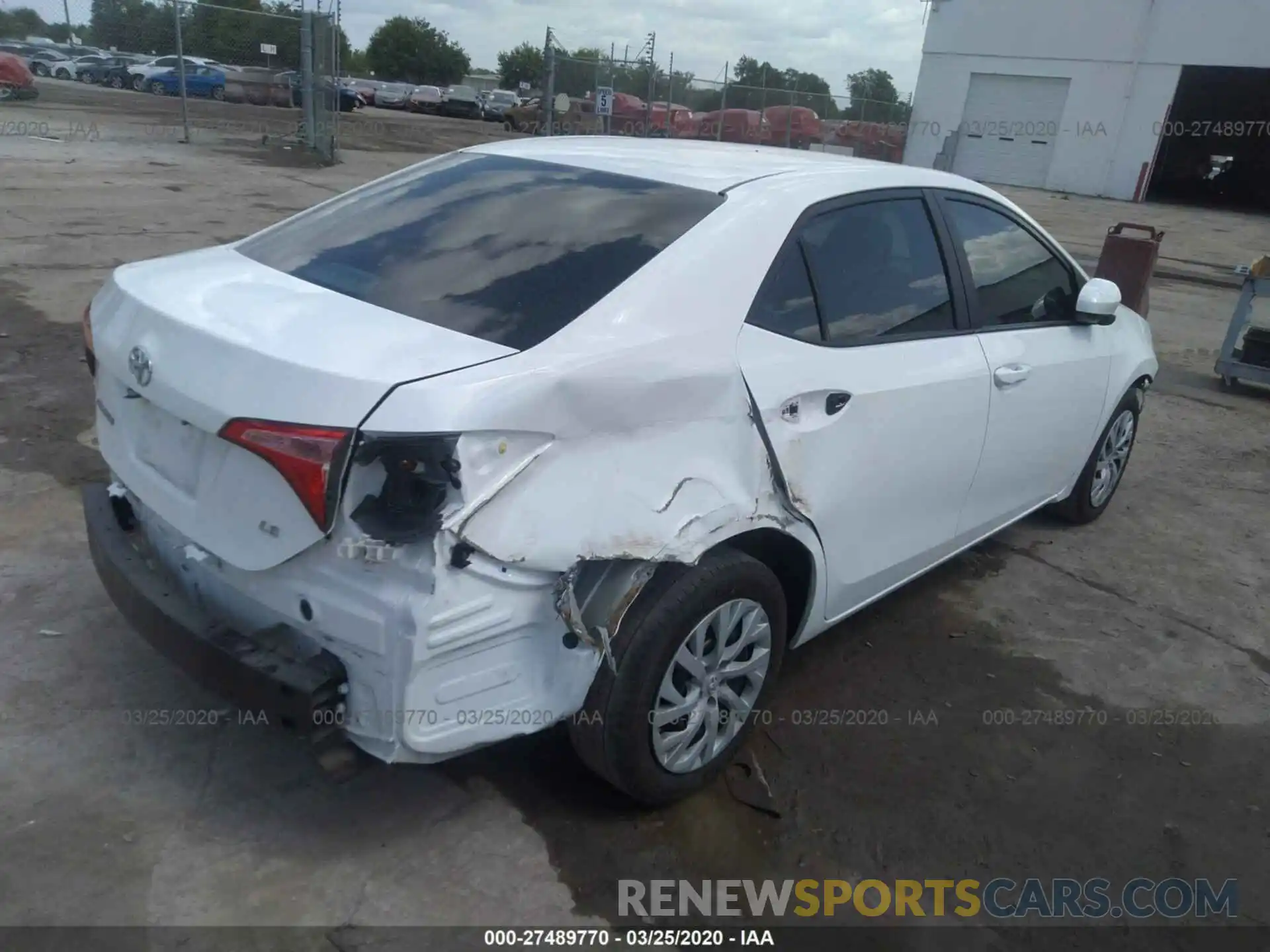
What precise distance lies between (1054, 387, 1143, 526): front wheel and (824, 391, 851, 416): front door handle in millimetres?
2375

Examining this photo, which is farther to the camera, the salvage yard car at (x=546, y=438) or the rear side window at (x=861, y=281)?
the rear side window at (x=861, y=281)

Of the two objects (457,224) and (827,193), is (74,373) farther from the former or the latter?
(827,193)

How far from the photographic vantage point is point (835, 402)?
291 cm

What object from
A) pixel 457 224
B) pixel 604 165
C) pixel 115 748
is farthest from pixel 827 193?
pixel 115 748

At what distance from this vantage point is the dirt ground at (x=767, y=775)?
2.52 m

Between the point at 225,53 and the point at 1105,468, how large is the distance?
19.9m

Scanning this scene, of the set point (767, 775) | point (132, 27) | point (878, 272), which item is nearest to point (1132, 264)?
point (878, 272)

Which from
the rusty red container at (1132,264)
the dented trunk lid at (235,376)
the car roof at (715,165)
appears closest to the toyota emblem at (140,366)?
the dented trunk lid at (235,376)

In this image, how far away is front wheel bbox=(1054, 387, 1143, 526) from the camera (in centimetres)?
484

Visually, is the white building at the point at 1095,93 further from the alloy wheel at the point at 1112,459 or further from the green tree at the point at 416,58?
the green tree at the point at 416,58

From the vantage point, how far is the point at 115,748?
288 centimetres

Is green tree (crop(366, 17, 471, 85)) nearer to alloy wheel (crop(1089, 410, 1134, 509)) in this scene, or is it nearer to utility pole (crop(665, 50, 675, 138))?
utility pole (crop(665, 50, 675, 138))

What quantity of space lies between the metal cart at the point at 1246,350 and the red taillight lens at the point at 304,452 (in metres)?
7.88

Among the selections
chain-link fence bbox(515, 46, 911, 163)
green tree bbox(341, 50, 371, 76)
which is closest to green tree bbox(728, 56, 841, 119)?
chain-link fence bbox(515, 46, 911, 163)
